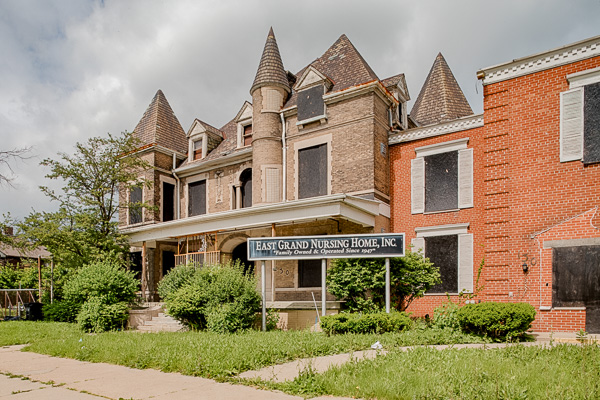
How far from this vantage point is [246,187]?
21078 millimetres

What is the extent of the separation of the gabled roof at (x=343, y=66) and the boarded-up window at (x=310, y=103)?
2.07 ft

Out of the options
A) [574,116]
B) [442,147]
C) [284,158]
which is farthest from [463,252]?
[284,158]

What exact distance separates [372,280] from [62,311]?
12291 millimetres

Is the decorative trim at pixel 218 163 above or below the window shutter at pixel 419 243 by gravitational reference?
above

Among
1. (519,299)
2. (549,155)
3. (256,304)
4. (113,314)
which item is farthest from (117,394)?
(549,155)

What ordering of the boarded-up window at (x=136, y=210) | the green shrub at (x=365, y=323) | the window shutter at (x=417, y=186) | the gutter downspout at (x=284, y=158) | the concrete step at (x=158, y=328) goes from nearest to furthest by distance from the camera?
the green shrub at (x=365, y=323)
the concrete step at (x=158, y=328)
the window shutter at (x=417, y=186)
the gutter downspout at (x=284, y=158)
the boarded-up window at (x=136, y=210)

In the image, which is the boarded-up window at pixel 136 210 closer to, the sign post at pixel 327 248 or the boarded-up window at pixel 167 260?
the boarded-up window at pixel 167 260

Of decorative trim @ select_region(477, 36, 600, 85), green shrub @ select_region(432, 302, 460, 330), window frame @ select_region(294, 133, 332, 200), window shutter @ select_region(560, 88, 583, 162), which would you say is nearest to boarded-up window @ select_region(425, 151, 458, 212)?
decorative trim @ select_region(477, 36, 600, 85)

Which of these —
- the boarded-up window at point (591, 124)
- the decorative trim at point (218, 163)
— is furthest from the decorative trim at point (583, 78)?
the decorative trim at point (218, 163)

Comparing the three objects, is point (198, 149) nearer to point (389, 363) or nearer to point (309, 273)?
point (309, 273)

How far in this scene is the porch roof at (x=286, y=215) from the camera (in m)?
13.8

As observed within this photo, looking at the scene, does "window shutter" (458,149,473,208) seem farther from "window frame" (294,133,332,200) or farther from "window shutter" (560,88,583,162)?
"window frame" (294,133,332,200)

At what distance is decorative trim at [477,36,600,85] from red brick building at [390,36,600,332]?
26 mm

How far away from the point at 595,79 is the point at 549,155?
2234 mm
